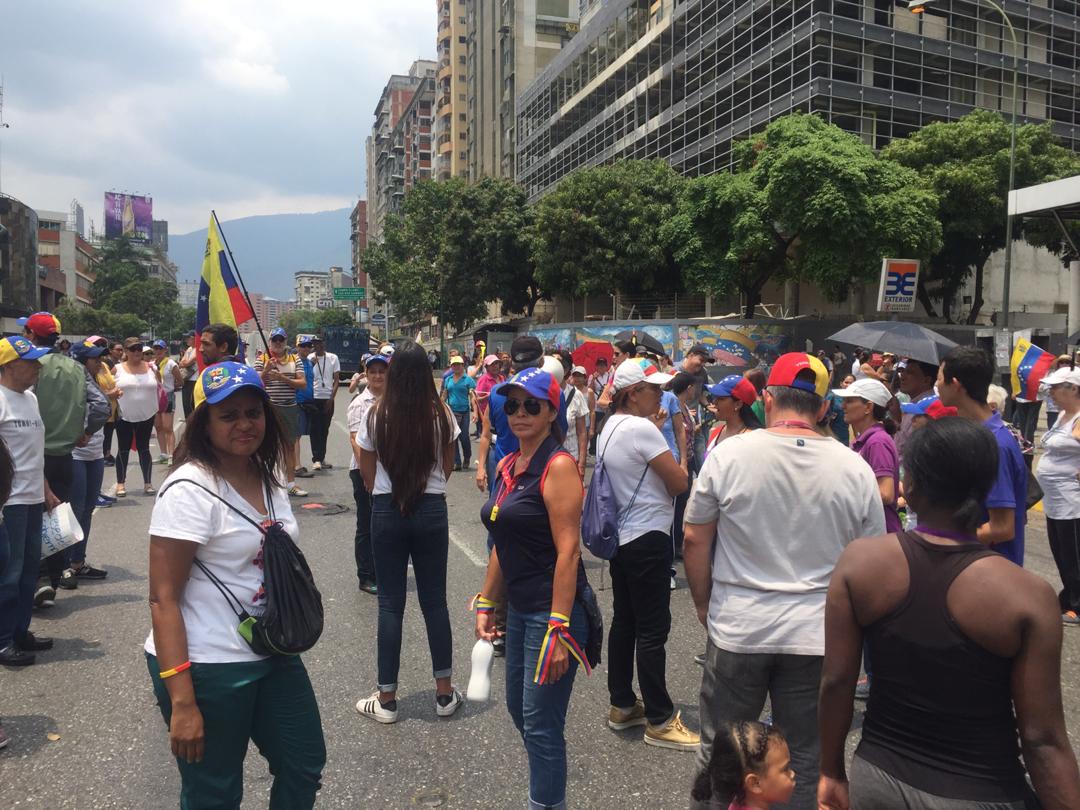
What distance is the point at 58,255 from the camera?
92750 millimetres

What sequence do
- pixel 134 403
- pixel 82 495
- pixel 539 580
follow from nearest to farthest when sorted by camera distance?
pixel 539 580
pixel 82 495
pixel 134 403

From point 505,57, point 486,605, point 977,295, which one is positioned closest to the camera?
point 486,605

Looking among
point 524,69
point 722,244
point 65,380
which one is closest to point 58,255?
point 524,69

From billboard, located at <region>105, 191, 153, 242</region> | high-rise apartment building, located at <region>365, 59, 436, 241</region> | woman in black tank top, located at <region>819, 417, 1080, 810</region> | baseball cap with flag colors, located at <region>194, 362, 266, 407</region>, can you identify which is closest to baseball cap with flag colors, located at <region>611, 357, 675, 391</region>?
baseball cap with flag colors, located at <region>194, 362, 266, 407</region>

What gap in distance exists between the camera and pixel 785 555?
2680 mm

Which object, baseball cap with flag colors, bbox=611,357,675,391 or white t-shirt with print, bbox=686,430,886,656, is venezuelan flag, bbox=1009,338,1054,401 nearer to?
baseball cap with flag colors, bbox=611,357,675,391

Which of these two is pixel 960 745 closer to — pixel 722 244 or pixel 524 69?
pixel 722 244

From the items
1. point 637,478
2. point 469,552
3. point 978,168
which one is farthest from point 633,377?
point 978,168

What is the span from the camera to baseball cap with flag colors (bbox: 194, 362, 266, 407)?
243 cm

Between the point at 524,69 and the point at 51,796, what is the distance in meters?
67.9

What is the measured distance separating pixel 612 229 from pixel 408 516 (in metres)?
33.5

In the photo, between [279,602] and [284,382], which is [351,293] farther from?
[279,602]

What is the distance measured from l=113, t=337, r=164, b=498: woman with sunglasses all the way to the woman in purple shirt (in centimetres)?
844

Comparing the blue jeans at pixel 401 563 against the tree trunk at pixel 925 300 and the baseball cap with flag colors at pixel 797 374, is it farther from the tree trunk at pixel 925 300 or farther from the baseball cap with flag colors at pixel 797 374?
the tree trunk at pixel 925 300
